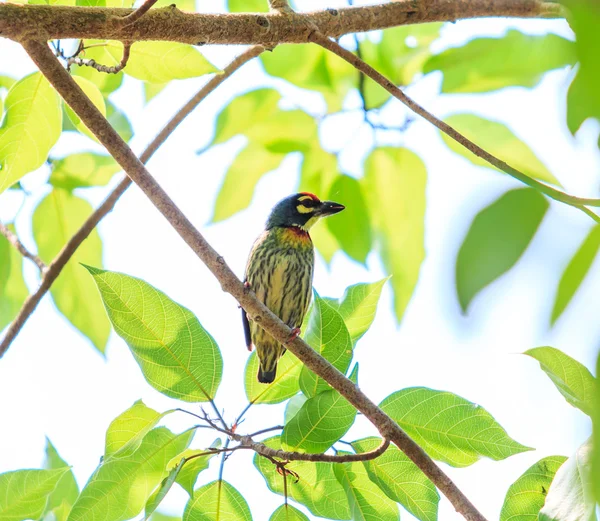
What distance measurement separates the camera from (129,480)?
2789mm

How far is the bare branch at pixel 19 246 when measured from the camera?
4.04 meters

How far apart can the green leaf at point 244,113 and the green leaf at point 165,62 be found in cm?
85

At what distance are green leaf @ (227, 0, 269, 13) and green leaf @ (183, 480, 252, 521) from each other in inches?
83.8

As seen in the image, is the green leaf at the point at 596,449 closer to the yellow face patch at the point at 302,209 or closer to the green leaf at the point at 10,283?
the green leaf at the point at 10,283

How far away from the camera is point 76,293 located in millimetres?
4105

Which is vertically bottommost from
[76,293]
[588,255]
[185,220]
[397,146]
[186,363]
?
[588,255]

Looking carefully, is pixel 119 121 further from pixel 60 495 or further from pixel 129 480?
pixel 129 480

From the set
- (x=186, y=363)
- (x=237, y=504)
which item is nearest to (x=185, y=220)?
(x=186, y=363)

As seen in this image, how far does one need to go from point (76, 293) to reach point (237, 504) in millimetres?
1781

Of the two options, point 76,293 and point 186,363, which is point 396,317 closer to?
point 186,363

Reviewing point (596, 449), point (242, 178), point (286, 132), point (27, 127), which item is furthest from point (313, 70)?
point (596, 449)

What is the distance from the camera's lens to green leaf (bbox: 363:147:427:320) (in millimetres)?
3746

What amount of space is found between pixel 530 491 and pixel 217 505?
1.15 metres

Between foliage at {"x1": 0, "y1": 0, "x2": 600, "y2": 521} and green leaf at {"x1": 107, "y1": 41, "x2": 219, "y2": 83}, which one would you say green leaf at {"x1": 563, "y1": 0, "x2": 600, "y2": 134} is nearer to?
foliage at {"x1": 0, "y1": 0, "x2": 600, "y2": 521}
